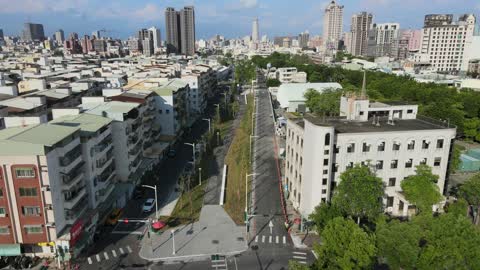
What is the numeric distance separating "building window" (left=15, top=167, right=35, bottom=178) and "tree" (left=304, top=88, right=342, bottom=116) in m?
80.5

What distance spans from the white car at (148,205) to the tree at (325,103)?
203 ft

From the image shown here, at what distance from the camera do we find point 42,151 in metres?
41.2

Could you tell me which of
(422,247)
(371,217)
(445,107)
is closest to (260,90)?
(445,107)

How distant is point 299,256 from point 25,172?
34.5 metres

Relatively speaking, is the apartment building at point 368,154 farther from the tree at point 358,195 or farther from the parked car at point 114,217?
the parked car at point 114,217

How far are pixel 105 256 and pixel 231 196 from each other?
950 inches

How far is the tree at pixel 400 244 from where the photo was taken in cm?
3572

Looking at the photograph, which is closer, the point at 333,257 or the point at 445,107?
the point at 333,257

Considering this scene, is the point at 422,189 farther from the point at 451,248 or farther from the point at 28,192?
the point at 28,192

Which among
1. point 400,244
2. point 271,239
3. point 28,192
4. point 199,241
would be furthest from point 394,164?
point 28,192

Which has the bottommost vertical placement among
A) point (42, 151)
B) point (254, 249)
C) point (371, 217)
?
point (254, 249)

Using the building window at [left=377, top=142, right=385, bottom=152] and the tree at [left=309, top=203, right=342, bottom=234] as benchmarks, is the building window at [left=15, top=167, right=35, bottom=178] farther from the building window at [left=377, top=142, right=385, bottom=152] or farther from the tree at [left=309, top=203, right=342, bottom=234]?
the building window at [left=377, top=142, right=385, bottom=152]

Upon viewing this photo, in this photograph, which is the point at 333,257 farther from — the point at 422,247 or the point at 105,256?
the point at 105,256

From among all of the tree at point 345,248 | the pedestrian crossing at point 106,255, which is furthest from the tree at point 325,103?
the pedestrian crossing at point 106,255
